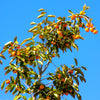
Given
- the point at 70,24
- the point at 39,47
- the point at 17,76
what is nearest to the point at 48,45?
the point at 39,47

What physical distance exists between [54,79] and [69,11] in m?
1.68

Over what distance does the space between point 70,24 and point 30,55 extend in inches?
48.4

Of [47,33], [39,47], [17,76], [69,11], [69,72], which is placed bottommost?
[17,76]

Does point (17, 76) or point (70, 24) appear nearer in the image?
point (17, 76)

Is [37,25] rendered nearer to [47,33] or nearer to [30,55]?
[47,33]

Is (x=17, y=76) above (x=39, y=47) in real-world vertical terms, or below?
below

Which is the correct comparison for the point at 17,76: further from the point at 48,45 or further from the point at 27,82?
the point at 48,45

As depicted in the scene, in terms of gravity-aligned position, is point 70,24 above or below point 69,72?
above

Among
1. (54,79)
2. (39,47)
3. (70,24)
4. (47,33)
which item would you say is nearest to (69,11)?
(70,24)

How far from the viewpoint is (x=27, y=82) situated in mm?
5809

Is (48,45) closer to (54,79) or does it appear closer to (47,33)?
(47,33)

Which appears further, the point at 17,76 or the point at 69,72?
the point at 69,72

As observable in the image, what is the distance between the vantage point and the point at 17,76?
214 inches

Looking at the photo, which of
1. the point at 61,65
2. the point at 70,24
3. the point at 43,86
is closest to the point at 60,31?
the point at 70,24
